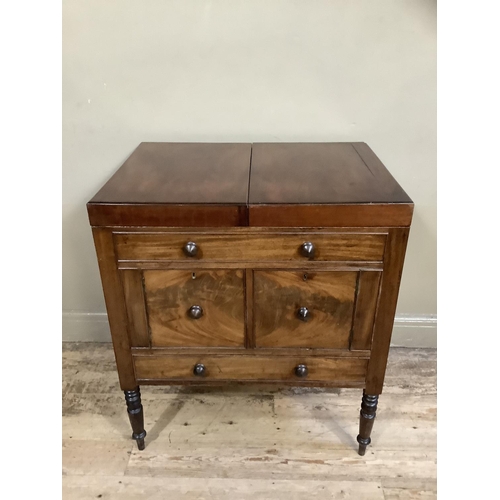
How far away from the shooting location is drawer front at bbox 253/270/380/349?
124 centimetres

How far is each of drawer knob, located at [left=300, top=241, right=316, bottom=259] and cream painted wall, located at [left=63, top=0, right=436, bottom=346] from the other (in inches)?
24.7

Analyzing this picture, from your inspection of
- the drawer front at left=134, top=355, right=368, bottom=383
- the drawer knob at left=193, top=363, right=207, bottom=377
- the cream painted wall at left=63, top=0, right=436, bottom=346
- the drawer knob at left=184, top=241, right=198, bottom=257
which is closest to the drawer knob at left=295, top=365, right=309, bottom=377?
the drawer front at left=134, top=355, right=368, bottom=383

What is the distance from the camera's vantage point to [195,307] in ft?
4.24

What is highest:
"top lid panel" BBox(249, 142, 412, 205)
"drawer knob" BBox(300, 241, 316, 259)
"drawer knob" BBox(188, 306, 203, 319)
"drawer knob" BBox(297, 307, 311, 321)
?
"top lid panel" BBox(249, 142, 412, 205)

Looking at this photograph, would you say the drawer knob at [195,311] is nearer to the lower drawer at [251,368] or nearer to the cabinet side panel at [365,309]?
the lower drawer at [251,368]

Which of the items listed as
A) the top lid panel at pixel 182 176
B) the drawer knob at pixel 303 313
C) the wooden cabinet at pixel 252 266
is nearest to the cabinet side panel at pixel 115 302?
the wooden cabinet at pixel 252 266

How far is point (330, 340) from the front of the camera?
1340 millimetres

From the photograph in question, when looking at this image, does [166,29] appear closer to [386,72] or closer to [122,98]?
[122,98]

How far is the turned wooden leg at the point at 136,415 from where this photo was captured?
1.47 m

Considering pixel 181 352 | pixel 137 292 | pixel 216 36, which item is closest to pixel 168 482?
pixel 181 352

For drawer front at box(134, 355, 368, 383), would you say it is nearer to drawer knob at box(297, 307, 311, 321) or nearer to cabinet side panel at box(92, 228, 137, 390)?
cabinet side panel at box(92, 228, 137, 390)

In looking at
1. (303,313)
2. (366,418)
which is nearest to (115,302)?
(303,313)

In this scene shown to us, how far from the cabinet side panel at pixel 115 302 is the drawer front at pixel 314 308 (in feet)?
1.31
